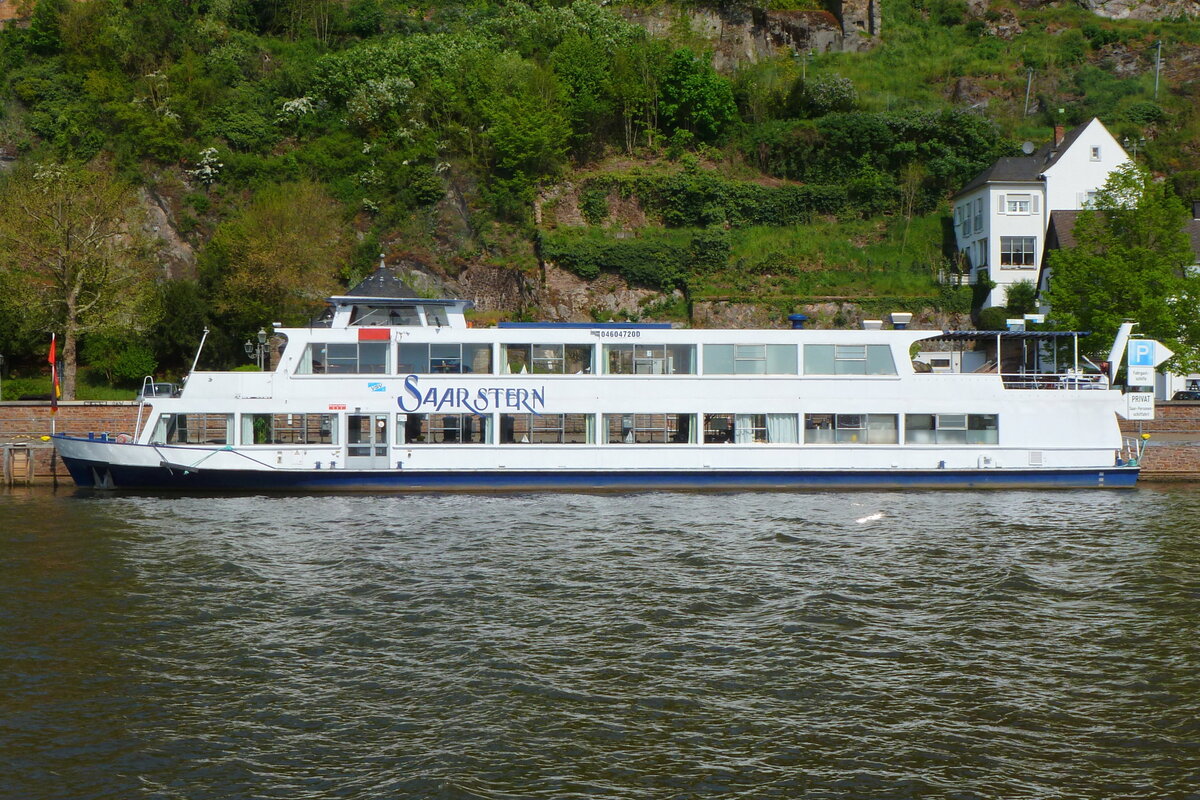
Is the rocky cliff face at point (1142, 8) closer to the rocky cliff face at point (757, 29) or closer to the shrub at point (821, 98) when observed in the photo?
the rocky cliff face at point (757, 29)

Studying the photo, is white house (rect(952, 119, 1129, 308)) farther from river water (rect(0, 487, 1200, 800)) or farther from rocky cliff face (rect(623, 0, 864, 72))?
river water (rect(0, 487, 1200, 800))

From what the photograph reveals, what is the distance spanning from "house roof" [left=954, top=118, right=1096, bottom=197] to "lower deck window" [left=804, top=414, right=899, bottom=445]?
36.3 metres

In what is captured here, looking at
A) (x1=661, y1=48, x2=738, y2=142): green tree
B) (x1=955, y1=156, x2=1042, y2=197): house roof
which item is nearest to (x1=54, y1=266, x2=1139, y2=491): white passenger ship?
(x1=955, y1=156, x2=1042, y2=197): house roof

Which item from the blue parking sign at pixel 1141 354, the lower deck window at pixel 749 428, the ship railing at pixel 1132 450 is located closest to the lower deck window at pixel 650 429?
the lower deck window at pixel 749 428

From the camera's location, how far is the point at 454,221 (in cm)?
6625

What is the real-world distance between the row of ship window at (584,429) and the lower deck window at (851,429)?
0.10ft

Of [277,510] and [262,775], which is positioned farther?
[277,510]

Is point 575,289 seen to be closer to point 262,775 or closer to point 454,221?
point 454,221

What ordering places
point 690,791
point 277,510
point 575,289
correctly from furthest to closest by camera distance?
point 575,289, point 277,510, point 690,791

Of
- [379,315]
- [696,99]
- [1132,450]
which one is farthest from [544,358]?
[696,99]

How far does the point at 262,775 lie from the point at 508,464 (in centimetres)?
2174

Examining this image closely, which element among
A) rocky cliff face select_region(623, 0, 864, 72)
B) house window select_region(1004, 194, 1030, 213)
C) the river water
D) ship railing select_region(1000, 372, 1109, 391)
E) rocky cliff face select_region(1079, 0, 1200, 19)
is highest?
rocky cliff face select_region(1079, 0, 1200, 19)

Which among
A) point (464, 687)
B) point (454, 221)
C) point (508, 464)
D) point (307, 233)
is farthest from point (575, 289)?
point (464, 687)

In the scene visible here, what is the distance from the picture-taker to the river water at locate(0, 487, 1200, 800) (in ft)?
39.1
